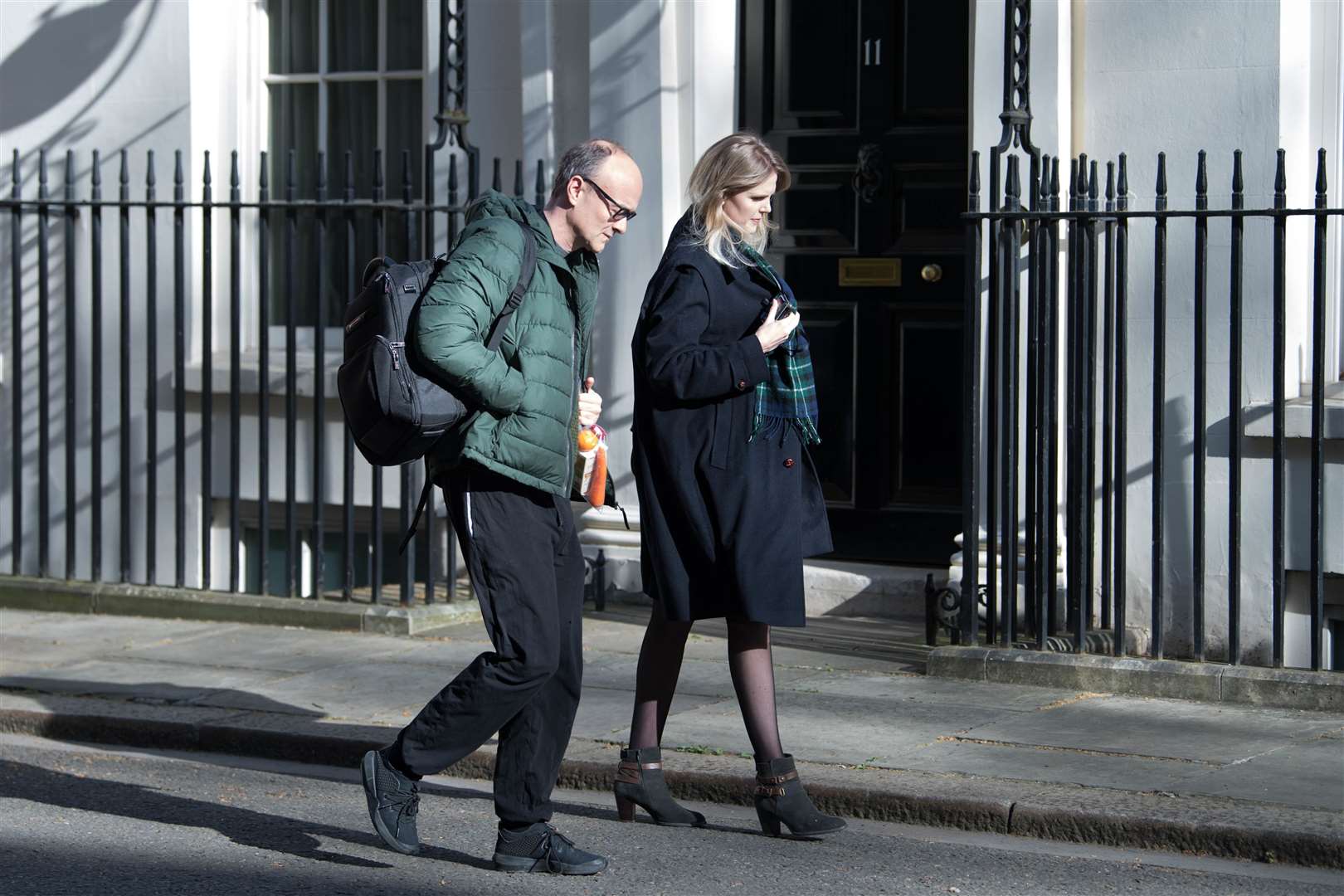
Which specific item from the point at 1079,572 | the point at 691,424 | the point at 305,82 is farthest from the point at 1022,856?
the point at 305,82

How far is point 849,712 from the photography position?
6.77m

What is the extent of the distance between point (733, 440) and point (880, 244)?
370 centimetres

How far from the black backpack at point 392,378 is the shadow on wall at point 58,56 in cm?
597

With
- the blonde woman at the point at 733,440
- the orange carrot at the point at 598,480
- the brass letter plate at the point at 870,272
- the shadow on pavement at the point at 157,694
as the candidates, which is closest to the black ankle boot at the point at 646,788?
the blonde woman at the point at 733,440

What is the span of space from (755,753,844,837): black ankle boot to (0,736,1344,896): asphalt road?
7 cm

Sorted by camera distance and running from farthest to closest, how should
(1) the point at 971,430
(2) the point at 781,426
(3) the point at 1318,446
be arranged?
(1) the point at 971,430, (3) the point at 1318,446, (2) the point at 781,426

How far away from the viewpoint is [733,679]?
5.20 metres

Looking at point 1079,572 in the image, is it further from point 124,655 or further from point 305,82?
point 305,82

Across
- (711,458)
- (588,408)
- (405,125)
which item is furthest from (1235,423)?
(405,125)

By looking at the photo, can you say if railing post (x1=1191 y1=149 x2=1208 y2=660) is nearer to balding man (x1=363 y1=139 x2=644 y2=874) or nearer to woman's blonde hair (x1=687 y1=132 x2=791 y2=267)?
woman's blonde hair (x1=687 y1=132 x2=791 y2=267)

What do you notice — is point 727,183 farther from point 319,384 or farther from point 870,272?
point 319,384

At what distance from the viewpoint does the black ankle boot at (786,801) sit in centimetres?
522

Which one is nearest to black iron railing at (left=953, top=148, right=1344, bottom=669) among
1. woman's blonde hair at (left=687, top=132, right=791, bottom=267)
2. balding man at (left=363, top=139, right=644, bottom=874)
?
woman's blonde hair at (left=687, top=132, right=791, bottom=267)

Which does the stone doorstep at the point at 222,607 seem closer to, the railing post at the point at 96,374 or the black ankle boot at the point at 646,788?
the railing post at the point at 96,374
